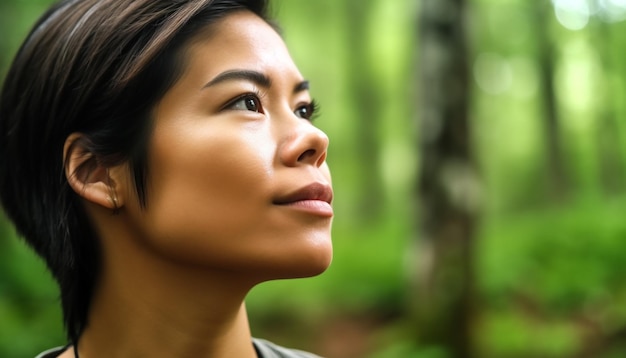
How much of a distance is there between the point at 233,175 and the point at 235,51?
12.5 inches

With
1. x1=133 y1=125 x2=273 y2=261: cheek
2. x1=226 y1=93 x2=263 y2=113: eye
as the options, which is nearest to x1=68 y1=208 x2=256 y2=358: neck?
x1=133 y1=125 x2=273 y2=261: cheek

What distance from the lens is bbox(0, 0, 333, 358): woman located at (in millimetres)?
1639

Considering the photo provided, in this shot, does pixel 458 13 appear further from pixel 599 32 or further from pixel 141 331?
pixel 599 32

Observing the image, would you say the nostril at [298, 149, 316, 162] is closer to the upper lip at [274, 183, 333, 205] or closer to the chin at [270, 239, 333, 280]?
the upper lip at [274, 183, 333, 205]

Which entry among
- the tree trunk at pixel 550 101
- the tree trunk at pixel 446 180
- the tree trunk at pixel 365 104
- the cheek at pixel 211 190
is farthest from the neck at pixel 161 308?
the tree trunk at pixel 365 104

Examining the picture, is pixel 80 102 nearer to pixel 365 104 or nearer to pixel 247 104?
pixel 247 104

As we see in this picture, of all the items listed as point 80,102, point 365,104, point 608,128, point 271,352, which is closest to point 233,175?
point 80,102

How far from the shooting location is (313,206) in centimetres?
166

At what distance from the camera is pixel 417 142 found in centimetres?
546

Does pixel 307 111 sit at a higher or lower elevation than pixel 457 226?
higher

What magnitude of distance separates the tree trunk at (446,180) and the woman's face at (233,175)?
360 cm

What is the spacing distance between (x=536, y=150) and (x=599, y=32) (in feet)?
29.2

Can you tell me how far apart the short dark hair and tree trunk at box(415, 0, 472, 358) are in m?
3.46

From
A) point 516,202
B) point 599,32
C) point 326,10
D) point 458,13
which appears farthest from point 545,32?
point 516,202
